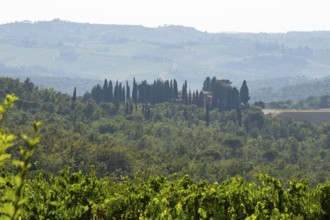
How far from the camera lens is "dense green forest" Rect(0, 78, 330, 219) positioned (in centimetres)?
2394

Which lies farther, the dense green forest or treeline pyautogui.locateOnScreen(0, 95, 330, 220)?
the dense green forest

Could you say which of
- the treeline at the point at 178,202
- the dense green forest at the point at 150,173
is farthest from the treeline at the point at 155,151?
the treeline at the point at 178,202

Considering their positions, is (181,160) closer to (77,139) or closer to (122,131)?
(77,139)

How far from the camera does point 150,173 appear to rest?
409 ft

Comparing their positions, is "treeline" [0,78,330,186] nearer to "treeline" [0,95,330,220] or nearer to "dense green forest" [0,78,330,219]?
"dense green forest" [0,78,330,219]

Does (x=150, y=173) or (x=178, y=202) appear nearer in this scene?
(x=178, y=202)

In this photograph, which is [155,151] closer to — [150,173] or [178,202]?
[150,173]

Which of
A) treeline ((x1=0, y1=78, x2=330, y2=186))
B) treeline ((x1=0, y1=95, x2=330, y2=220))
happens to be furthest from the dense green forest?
treeline ((x1=0, y1=78, x2=330, y2=186))

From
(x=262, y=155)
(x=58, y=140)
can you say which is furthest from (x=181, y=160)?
(x=262, y=155)

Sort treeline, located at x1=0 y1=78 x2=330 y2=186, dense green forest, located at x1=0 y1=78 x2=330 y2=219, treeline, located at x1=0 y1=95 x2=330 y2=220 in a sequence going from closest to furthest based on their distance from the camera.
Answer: treeline, located at x1=0 y1=95 x2=330 y2=220 < dense green forest, located at x1=0 y1=78 x2=330 y2=219 < treeline, located at x1=0 y1=78 x2=330 y2=186

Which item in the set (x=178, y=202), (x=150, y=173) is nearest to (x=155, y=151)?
(x=150, y=173)

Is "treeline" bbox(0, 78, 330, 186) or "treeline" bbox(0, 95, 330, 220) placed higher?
"treeline" bbox(0, 95, 330, 220)

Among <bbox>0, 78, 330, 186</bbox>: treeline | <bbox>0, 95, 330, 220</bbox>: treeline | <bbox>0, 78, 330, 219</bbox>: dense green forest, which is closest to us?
<bbox>0, 95, 330, 220</bbox>: treeline

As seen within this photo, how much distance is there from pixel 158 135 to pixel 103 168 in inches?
2546
